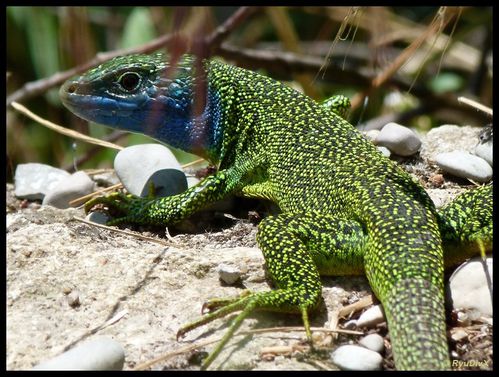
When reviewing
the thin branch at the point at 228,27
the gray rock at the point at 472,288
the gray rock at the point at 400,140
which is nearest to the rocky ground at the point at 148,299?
the gray rock at the point at 472,288

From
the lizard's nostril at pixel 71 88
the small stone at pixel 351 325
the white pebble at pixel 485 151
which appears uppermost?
the lizard's nostril at pixel 71 88

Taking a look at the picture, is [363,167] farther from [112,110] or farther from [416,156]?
[112,110]

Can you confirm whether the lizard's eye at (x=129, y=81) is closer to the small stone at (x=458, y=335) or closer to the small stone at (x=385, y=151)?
the small stone at (x=385, y=151)

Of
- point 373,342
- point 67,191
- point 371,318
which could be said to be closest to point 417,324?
point 373,342

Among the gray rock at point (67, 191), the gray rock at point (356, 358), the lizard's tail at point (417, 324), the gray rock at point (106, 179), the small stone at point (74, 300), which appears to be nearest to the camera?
the lizard's tail at point (417, 324)

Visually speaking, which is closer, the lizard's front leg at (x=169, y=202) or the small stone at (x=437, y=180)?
the lizard's front leg at (x=169, y=202)

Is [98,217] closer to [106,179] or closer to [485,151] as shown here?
[106,179]

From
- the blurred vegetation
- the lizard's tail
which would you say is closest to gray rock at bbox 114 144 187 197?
the blurred vegetation

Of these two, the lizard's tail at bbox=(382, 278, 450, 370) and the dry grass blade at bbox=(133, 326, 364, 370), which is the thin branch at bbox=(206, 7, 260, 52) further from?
the lizard's tail at bbox=(382, 278, 450, 370)
